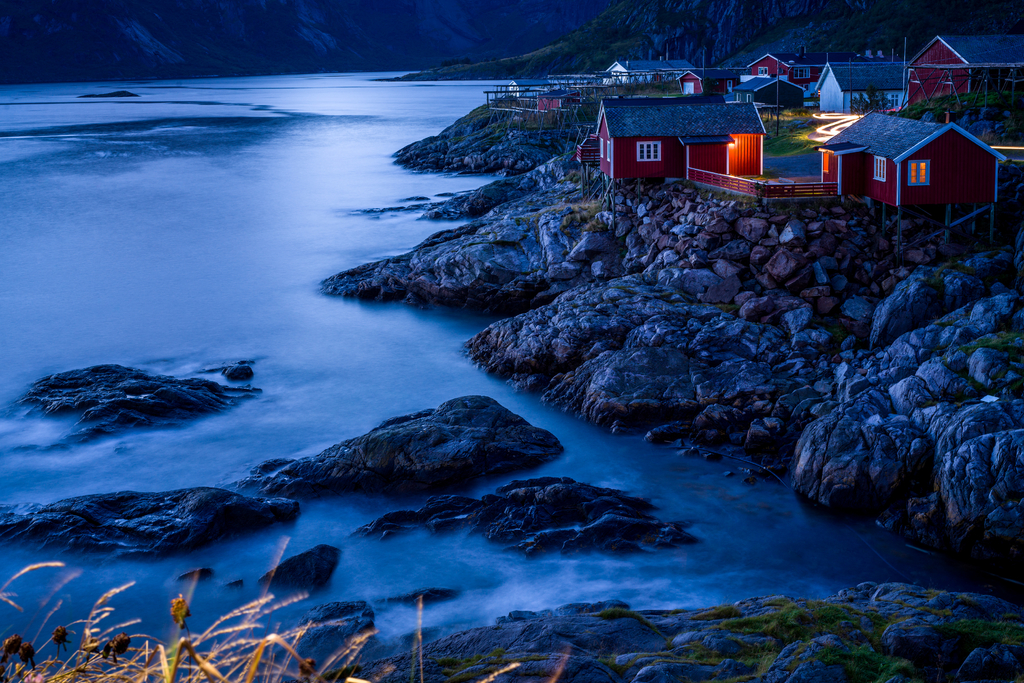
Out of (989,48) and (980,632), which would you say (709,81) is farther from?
(980,632)

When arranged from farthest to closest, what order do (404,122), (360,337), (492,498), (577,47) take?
1. (577,47)
2. (404,122)
3. (360,337)
4. (492,498)

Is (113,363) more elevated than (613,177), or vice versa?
(613,177)

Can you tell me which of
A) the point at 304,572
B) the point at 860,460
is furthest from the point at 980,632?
the point at 304,572

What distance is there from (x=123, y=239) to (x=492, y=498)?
5345 centimetres

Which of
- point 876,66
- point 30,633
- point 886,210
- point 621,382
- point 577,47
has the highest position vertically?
point 577,47

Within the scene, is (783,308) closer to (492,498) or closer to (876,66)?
(492,498)

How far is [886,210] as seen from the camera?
34.2 meters

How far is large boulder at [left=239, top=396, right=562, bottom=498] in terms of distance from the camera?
24656mm

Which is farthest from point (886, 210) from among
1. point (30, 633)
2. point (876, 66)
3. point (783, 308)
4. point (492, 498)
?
point (876, 66)

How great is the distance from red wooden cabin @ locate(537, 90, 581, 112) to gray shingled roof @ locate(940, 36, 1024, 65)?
43.1 m

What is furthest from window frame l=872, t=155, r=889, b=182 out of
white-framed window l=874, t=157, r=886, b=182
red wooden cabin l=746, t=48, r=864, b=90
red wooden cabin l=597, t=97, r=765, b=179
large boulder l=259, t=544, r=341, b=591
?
red wooden cabin l=746, t=48, r=864, b=90

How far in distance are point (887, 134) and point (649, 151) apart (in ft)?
37.9

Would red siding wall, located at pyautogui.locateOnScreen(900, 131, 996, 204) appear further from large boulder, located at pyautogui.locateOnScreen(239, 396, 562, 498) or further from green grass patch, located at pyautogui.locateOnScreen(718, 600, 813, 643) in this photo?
green grass patch, located at pyautogui.locateOnScreen(718, 600, 813, 643)

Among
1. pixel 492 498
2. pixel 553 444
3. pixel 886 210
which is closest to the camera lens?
pixel 492 498
